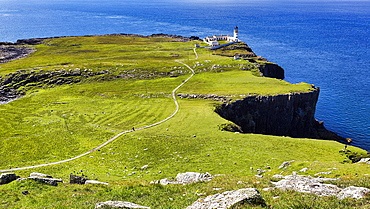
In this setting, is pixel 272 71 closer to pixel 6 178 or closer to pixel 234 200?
pixel 6 178

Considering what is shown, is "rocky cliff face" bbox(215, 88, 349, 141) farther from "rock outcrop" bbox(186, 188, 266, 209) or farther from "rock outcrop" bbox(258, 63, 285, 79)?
"rock outcrop" bbox(186, 188, 266, 209)

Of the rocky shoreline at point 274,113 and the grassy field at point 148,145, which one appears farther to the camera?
the rocky shoreline at point 274,113

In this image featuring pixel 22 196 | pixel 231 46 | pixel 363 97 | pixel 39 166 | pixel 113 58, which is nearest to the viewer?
pixel 22 196

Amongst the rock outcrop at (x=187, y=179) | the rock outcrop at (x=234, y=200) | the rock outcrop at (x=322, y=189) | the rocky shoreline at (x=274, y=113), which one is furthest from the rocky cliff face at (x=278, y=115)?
the rock outcrop at (x=234, y=200)

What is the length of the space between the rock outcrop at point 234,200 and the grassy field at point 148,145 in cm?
179

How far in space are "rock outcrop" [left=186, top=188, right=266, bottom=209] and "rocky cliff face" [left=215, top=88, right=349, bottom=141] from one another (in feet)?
204

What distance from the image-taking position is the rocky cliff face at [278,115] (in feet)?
282

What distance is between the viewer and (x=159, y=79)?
398 ft

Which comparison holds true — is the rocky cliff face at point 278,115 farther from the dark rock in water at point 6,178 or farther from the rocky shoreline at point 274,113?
the dark rock in water at point 6,178

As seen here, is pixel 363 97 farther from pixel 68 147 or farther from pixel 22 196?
pixel 22 196

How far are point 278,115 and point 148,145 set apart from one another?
50.8 meters

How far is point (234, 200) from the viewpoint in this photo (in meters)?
20.6

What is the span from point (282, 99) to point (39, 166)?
66.8 metres

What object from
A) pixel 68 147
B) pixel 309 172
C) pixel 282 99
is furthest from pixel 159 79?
pixel 309 172
